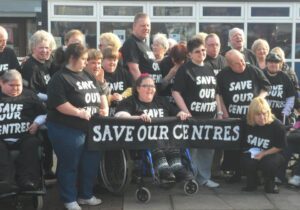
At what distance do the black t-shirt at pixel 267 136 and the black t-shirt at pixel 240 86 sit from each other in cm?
31

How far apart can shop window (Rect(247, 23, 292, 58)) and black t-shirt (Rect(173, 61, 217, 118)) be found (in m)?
7.43

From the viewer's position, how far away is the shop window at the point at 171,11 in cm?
1325

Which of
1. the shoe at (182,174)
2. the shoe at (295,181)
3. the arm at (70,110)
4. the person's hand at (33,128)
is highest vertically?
the arm at (70,110)

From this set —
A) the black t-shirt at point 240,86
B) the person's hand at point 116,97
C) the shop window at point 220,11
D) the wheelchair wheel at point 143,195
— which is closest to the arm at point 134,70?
the person's hand at point 116,97

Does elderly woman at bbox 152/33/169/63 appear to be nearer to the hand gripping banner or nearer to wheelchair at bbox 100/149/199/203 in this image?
the hand gripping banner

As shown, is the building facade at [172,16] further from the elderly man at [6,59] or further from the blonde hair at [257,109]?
the blonde hair at [257,109]

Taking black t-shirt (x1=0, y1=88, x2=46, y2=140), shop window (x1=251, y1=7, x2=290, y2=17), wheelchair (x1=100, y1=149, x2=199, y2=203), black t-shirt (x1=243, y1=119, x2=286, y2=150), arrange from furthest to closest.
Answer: shop window (x1=251, y1=7, x2=290, y2=17)
black t-shirt (x1=243, y1=119, x2=286, y2=150)
wheelchair (x1=100, y1=149, x2=199, y2=203)
black t-shirt (x1=0, y1=88, x2=46, y2=140)

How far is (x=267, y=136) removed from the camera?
644 centimetres

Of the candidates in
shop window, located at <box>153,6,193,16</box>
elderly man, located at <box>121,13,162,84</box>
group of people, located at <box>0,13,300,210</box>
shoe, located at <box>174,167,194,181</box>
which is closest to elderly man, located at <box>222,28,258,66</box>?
group of people, located at <box>0,13,300,210</box>

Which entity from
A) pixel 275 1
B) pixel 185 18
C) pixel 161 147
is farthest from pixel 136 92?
pixel 275 1

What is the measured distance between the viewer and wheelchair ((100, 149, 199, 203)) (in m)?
5.99

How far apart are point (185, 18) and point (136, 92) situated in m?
7.40

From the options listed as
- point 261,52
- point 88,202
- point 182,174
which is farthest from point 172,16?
point 88,202

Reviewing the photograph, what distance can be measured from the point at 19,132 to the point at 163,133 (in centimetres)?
164
